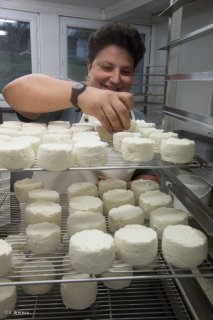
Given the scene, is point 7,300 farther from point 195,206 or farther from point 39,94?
point 39,94

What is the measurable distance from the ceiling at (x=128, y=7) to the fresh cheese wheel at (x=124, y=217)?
2177 mm

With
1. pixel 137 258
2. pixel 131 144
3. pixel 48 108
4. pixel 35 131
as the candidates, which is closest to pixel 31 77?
pixel 48 108

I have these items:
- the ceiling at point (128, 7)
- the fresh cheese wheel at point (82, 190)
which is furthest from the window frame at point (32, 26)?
the fresh cheese wheel at point (82, 190)

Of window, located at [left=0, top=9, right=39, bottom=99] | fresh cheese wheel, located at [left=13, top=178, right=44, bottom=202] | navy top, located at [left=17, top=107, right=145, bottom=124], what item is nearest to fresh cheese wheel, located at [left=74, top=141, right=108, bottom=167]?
fresh cheese wheel, located at [left=13, top=178, right=44, bottom=202]

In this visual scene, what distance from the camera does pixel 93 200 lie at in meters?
0.97

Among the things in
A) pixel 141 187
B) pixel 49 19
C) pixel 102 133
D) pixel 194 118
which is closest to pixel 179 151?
pixel 194 118

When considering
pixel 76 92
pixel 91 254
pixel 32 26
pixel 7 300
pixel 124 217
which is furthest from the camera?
pixel 32 26

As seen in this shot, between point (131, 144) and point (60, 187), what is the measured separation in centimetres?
63

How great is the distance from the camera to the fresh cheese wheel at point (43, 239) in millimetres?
777

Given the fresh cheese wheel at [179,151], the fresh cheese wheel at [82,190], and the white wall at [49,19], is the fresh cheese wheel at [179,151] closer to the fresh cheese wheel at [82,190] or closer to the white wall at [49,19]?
the fresh cheese wheel at [82,190]

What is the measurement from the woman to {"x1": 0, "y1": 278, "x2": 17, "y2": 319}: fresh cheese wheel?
1.83 feet

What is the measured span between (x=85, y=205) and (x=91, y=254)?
0.29 meters

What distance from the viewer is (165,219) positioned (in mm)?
822

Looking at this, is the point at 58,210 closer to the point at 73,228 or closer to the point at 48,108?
the point at 73,228
